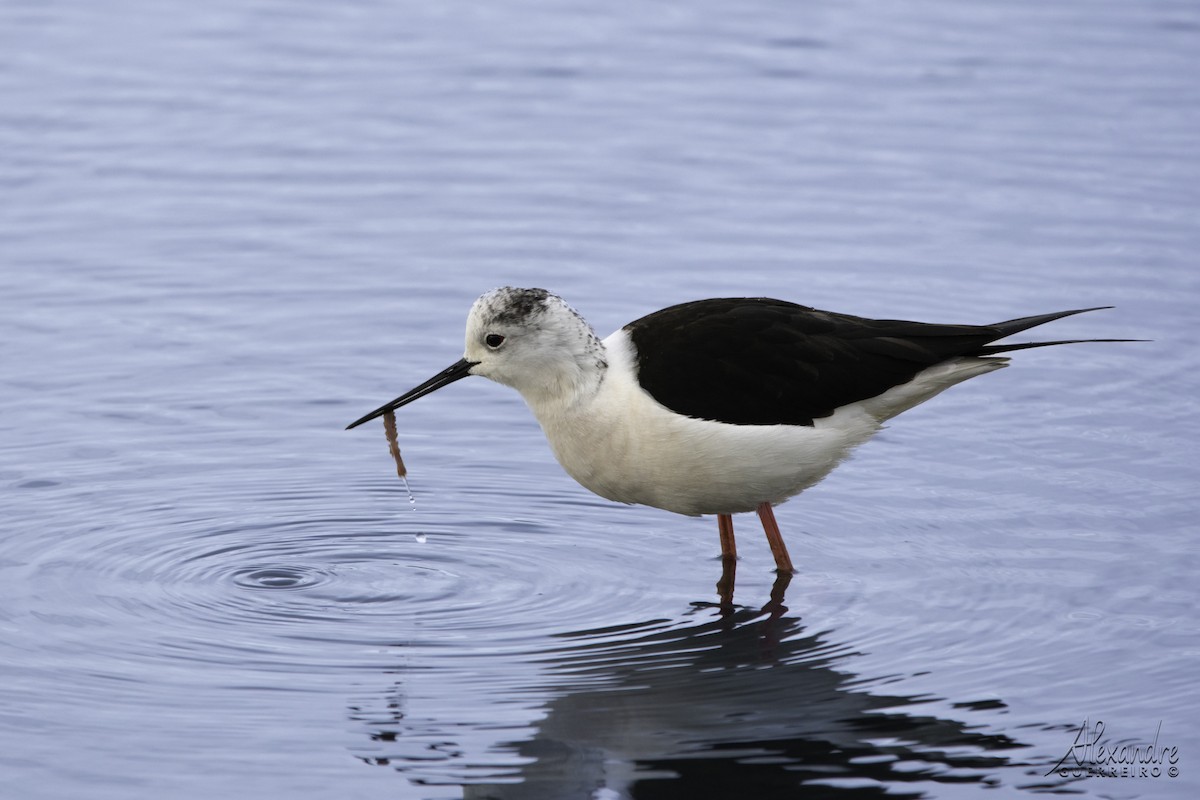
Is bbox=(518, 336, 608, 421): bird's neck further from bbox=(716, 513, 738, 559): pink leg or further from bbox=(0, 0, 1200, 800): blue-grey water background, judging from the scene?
bbox=(716, 513, 738, 559): pink leg

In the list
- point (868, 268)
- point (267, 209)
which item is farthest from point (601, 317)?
point (267, 209)

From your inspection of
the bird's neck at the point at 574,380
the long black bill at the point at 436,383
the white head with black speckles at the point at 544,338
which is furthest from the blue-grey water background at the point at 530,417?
the white head with black speckles at the point at 544,338

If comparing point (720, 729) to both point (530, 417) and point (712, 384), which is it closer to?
point (712, 384)

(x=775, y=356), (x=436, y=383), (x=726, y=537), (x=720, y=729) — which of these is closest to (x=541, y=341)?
(x=436, y=383)

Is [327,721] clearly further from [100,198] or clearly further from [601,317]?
[100,198]

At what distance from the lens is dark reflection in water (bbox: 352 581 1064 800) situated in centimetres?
673

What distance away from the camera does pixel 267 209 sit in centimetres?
1387

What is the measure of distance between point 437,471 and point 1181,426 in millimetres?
3988

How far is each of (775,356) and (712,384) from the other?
1.08ft

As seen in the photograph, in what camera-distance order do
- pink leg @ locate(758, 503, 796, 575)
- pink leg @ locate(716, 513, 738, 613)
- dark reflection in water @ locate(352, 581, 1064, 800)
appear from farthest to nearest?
pink leg @ locate(716, 513, 738, 613) < pink leg @ locate(758, 503, 796, 575) < dark reflection in water @ locate(352, 581, 1064, 800)

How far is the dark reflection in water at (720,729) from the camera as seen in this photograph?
6.73m

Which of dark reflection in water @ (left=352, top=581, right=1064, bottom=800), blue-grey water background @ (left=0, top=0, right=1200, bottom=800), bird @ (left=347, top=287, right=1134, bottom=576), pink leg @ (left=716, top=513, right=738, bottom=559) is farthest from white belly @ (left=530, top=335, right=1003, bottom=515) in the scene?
dark reflection in water @ (left=352, top=581, right=1064, bottom=800)

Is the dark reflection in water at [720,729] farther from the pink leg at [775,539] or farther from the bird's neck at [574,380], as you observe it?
the bird's neck at [574,380]

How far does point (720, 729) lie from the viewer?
7.18m
